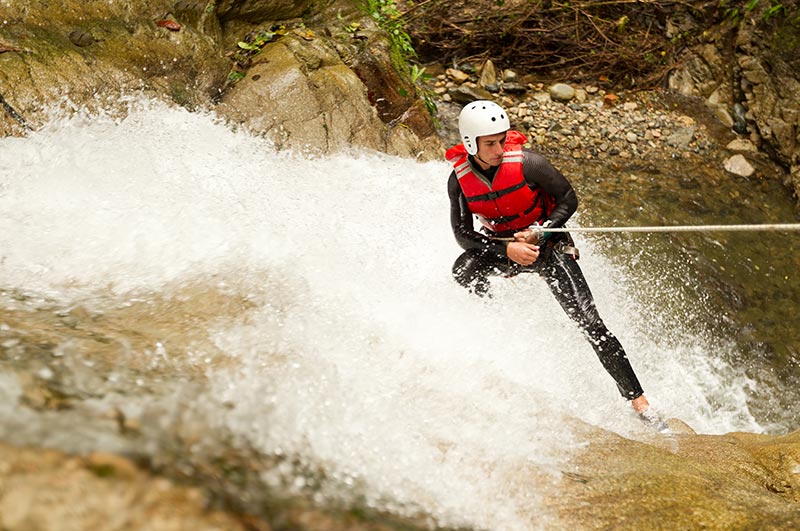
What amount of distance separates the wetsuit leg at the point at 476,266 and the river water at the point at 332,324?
27 cm

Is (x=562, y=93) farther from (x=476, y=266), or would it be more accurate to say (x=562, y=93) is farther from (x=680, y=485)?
(x=680, y=485)

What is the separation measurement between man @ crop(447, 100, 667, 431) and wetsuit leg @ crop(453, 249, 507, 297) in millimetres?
29

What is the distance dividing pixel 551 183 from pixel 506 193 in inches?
12.0

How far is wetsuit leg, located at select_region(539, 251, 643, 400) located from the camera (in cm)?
365

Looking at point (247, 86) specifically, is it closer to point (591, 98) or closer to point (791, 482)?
point (591, 98)

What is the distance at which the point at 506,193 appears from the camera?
11.9 feet

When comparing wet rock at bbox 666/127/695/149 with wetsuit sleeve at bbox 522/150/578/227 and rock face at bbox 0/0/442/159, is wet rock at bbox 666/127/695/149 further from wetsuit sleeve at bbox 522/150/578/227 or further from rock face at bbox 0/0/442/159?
wetsuit sleeve at bbox 522/150/578/227

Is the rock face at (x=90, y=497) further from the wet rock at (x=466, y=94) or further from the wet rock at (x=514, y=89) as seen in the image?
the wet rock at (x=514, y=89)

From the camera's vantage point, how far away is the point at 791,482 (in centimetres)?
281

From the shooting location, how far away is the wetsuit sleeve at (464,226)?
149 inches

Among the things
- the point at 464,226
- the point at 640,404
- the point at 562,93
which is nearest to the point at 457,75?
the point at 562,93

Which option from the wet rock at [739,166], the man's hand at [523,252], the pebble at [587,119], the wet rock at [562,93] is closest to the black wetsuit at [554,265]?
the man's hand at [523,252]

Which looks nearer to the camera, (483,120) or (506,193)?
(483,120)

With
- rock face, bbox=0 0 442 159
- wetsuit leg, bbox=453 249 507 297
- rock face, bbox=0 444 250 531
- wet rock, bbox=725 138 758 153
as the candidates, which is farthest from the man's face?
wet rock, bbox=725 138 758 153
